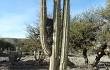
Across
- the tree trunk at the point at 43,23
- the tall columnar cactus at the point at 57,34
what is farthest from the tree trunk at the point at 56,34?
the tree trunk at the point at 43,23

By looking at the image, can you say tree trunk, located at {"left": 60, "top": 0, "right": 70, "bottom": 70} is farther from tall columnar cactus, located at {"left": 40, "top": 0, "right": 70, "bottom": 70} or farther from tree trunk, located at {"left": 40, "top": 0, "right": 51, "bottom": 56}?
tree trunk, located at {"left": 40, "top": 0, "right": 51, "bottom": 56}

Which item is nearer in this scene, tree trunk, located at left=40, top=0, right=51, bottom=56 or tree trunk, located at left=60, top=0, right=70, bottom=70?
tree trunk, located at left=60, top=0, right=70, bottom=70

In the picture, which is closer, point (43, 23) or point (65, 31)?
point (65, 31)

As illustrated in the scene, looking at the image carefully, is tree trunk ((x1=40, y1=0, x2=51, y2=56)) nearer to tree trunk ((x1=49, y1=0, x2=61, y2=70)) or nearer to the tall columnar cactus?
the tall columnar cactus

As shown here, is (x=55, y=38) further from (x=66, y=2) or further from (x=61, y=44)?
(x=66, y=2)

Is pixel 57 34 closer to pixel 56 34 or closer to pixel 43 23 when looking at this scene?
pixel 56 34

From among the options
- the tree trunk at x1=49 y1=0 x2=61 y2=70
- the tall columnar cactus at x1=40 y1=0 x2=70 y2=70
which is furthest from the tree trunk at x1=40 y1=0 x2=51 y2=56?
the tree trunk at x1=49 y1=0 x2=61 y2=70

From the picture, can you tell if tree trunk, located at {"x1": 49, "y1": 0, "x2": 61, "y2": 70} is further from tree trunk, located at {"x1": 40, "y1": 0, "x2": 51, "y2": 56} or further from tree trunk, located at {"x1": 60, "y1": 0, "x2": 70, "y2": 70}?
tree trunk, located at {"x1": 40, "y1": 0, "x2": 51, "y2": 56}

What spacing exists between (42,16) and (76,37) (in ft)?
48.7

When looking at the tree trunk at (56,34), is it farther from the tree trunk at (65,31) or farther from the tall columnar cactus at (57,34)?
the tree trunk at (65,31)

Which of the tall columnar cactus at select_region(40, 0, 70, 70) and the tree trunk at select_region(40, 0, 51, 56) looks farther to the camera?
the tree trunk at select_region(40, 0, 51, 56)

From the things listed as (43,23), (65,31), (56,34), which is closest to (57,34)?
(56,34)

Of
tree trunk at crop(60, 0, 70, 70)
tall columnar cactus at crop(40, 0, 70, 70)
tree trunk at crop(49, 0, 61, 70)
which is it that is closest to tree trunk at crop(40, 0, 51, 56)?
tall columnar cactus at crop(40, 0, 70, 70)

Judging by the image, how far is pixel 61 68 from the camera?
378 inches
